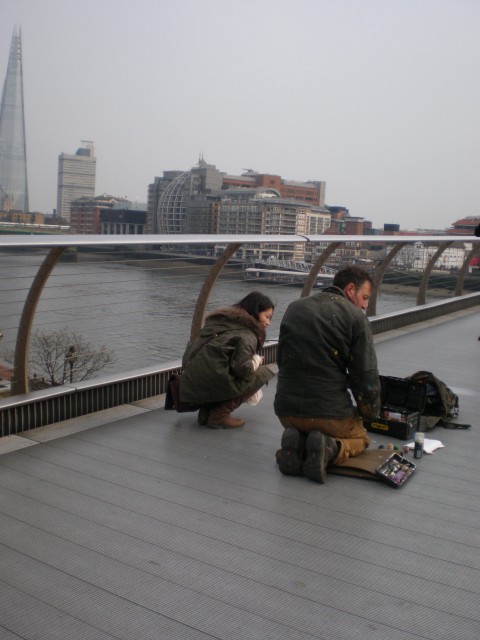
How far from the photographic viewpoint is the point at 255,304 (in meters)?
4.42

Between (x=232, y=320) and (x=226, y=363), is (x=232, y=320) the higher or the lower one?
the higher one

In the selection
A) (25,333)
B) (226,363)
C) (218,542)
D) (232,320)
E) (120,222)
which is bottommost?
(218,542)

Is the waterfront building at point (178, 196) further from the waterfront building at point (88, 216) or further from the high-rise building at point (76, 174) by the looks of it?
the high-rise building at point (76, 174)

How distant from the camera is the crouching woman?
13.7 ft

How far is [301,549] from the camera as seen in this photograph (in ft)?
8.98

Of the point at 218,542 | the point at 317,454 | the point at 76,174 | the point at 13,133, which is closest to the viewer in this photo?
the point at 218,542

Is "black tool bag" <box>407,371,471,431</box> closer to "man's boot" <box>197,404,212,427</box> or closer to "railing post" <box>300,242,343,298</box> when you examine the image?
"man's boot" <box>197,404,212,427</box>

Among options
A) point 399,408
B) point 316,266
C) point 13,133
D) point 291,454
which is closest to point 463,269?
point 316,266

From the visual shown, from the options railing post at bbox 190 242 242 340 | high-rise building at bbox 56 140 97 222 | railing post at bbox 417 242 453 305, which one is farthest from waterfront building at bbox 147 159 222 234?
railing post at bbox 190 242 242 340

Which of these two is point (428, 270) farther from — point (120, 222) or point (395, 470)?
point (120, 222)

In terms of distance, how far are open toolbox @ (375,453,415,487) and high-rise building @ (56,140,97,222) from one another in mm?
118238

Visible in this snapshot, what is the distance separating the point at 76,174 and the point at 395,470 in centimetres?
13188

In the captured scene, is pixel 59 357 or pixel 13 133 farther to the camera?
pixel 13 133

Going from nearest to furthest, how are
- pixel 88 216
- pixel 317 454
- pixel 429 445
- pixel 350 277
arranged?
pixel 317 454, pixel 350 277, pixel 429 445, pixel 88 216
